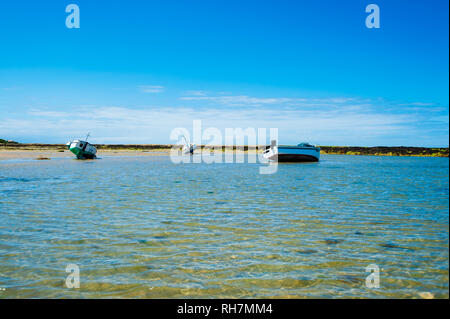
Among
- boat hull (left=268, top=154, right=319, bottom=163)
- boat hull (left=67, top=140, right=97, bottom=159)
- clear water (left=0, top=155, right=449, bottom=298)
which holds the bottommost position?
clear water (left=0, top=155, right=449, bottom=298)

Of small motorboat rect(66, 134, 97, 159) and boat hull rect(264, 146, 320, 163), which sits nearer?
boat hull rect(264, 146, 320, 163)

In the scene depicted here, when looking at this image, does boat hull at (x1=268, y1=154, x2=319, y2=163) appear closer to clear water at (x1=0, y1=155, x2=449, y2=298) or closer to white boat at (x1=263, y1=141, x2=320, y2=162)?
white boat at (x1=263, y1=141, x2=320, y2=162)

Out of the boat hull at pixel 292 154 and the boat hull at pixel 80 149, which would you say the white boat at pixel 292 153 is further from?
the boat hull at pixel 80 149

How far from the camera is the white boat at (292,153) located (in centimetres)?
5284

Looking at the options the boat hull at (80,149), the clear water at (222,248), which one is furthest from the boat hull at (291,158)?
the clear water at (222,248)

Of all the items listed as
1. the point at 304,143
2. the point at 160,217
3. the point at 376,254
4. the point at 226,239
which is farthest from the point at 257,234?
the point at 304,143

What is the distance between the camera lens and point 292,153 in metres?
53.7

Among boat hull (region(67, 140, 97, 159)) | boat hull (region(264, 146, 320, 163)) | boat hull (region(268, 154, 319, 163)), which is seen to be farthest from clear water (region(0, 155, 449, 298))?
boat hull (region(67, 140, 97, 159))

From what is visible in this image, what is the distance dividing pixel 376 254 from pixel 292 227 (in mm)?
2960

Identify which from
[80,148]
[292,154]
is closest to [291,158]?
[292,154]

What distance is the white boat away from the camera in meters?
52.8

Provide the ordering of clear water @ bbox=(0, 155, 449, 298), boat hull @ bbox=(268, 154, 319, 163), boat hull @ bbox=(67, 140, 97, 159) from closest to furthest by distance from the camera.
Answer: clear water @ bbox=(0, 155, 449, 298) → boat hull @ bbox=(268, 154, 319, 163) → boat hull @ bbox=(67, 140, 97, 159)
